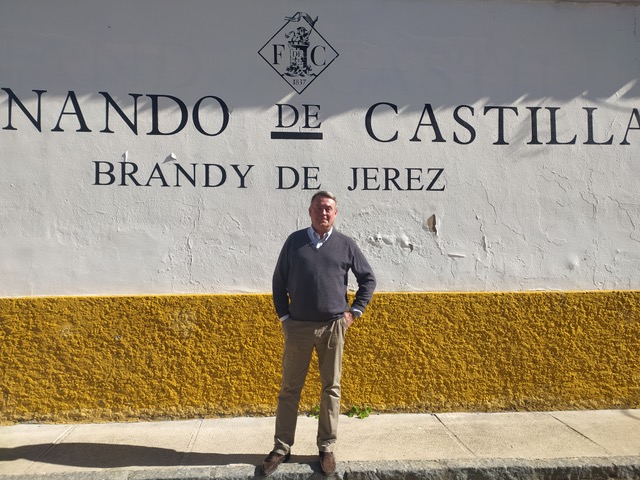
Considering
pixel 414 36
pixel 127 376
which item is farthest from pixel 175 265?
pixel 414 36

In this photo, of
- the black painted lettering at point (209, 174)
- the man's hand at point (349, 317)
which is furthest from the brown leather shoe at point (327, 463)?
the black painted lettering at point (209, 174)

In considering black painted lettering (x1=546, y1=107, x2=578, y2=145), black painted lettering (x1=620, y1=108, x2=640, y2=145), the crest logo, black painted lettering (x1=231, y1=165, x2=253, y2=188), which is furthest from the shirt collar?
black painted lettering (x1=620, y1=108, x2=640, y2=145)

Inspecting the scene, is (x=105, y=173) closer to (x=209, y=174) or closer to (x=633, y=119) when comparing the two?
(x=209, y=174)

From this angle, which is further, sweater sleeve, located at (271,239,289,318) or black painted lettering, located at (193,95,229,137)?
black painted lettering, located at (193,95,229,137)

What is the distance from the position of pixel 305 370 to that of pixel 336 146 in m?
1.97

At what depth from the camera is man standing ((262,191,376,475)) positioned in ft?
12.9

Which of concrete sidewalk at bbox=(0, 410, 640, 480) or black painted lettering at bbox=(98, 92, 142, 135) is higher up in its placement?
Answer: black painted lettering at bbox=(98, 92, 142, 135)

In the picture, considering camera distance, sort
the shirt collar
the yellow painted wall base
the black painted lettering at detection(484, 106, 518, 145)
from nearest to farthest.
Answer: the shirt collar → the yellow painted wall base → the black painted lettering at detection(484, 106, 518, 145)

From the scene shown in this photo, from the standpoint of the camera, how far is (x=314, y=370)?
5039 mm

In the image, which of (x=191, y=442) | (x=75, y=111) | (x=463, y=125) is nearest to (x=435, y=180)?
(x=463, y=125)

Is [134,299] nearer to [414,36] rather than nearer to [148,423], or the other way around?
[148,423]

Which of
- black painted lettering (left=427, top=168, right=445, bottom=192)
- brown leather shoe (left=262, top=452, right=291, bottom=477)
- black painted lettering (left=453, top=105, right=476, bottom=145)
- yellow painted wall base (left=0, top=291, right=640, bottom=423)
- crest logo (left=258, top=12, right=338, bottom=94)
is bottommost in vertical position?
brown leather shoe (left=262, top=452, right=291, bottom=477)

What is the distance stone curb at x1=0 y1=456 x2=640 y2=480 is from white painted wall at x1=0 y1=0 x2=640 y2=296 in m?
1.52

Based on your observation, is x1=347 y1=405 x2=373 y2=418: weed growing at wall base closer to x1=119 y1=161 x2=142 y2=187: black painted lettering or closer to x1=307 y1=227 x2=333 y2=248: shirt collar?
x1=307 y1=227 x2=333 y2=248: shirt collar
